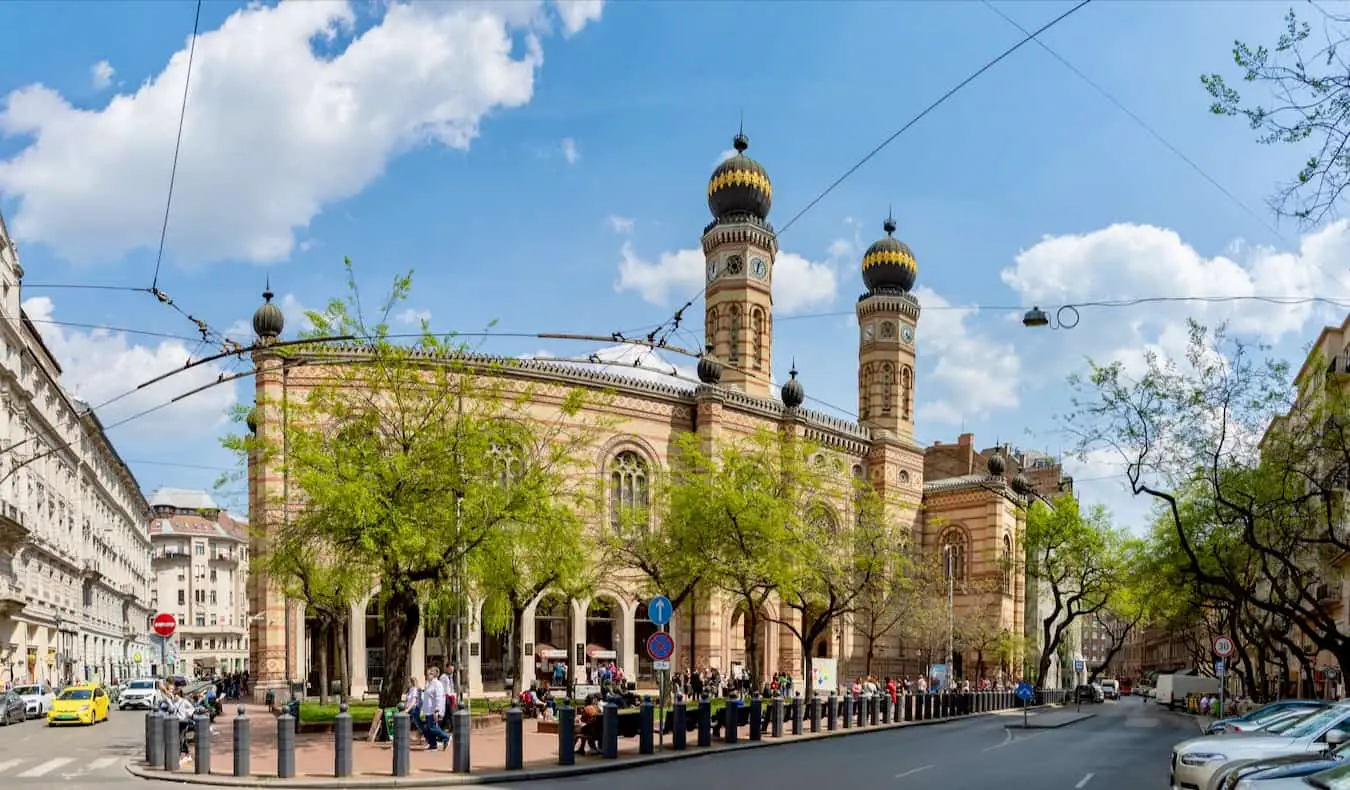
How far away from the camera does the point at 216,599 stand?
110125 mm

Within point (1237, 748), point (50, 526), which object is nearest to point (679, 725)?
point (1237, 748)

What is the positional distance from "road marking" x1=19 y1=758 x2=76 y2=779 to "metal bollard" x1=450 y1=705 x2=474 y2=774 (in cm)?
660

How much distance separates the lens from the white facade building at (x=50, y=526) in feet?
143

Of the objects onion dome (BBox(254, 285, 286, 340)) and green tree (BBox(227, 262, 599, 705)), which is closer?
green tree (BBox(227, 262, 599, 705))

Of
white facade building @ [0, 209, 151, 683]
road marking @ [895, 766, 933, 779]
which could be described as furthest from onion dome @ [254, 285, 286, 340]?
road marking @ [895, 766, 933, 779]

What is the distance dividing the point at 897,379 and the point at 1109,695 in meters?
32.2

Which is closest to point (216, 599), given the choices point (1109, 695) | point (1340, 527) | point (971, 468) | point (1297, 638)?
point (971, 468)

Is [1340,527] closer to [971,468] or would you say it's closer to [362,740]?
[362,740]

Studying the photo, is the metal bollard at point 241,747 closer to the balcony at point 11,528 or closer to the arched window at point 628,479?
the balcony at point 11,528

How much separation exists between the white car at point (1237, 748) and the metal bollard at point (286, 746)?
11.1m

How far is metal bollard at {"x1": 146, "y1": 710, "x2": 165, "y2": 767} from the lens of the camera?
771 inches

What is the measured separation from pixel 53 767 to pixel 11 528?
25058 millimetres

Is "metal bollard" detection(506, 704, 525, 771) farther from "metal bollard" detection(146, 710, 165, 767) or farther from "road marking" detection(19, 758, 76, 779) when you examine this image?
"road marking" detection(19, 758, 76, 779)

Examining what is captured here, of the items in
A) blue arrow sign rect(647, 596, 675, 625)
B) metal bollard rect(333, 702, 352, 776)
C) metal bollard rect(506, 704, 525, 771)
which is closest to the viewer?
metal bollard rect(333, 702, 352, 776)
